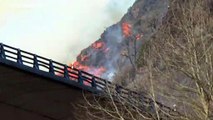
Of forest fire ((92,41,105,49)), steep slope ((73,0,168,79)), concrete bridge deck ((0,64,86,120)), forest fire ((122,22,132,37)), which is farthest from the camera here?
forest fire ((92,41,105,49))

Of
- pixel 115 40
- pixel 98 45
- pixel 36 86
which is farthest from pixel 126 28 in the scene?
pixel 36 86

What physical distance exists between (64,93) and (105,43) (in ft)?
461

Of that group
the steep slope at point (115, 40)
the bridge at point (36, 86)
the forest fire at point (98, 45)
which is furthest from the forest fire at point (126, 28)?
the bridge at point (36, 86)

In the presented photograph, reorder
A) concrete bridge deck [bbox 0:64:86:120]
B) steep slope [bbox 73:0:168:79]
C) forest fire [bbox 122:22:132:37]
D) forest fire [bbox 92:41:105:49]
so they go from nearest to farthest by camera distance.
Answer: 1. concrete bridge deck [bbox 0:64:86:120]
2. steep slope [bbox 73:0:168:79]
3. forest fire [bbox 122:22:132:37]
4. forest fire [bbox 92:41:105:49]

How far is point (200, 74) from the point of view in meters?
16.6

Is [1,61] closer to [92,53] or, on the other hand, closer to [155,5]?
[155,5]

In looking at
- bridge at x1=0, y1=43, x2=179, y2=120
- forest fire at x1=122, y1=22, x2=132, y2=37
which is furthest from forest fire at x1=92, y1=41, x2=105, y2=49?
bridge at x1=0, y1=43, x2=179, y2=120

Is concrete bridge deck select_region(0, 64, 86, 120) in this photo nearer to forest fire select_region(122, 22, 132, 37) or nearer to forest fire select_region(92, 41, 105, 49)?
forest fire select_region(122, 22, 132, 37)

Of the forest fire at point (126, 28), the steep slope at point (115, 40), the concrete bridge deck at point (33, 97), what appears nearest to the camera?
the concrete bridge deck at point (33, 97)

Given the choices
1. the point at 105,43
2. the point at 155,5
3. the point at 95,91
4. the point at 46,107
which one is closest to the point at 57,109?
the point at 46,107

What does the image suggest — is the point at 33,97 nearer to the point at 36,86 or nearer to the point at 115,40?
the point at 36,86

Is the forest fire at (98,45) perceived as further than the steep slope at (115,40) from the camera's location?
Yes

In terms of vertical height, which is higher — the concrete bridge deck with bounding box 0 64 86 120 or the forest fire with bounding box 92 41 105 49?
the forest fire with bounding box 92 41 105 49

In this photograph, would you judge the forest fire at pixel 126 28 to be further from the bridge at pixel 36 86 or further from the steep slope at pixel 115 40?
the bridge at pixel 36 86
